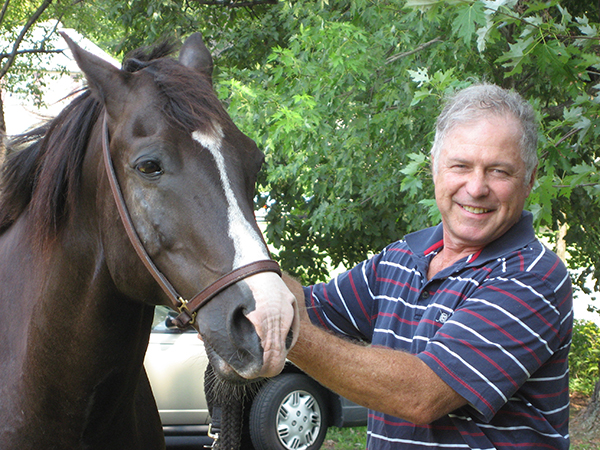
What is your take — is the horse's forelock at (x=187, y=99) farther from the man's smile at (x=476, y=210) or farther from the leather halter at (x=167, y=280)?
the man's smile at (x=476, y=210)

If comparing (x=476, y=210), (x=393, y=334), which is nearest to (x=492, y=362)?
(x=393, y=334)

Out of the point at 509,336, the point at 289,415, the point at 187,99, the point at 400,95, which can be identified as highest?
the point at 400,95

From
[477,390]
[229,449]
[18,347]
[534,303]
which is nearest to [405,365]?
[477,390]

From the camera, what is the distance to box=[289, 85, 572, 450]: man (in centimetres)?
166

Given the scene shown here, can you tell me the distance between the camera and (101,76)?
194 centimetres

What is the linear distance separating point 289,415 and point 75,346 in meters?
3.70

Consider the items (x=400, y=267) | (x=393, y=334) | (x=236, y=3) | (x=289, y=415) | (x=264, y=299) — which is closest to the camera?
(x=264, y=299)

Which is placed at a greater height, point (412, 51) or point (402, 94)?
point (412, 51)

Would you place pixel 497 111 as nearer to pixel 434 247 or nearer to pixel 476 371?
pixel 434 247

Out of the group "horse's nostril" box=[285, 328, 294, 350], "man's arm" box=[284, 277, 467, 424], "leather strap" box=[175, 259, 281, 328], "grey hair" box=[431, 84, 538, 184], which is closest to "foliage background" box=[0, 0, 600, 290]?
"grey hair" box=[431, 84, 538, 184]

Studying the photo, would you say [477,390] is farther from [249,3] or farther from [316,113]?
[249,3]

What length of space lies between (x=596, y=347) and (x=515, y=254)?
24.3 ft

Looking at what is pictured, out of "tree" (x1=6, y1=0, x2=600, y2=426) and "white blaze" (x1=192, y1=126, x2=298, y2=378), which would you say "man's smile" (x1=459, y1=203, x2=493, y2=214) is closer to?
"white blaze" (x1=192, y1=126, x2=298, y2=378)

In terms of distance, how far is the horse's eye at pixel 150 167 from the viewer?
1.78 m
